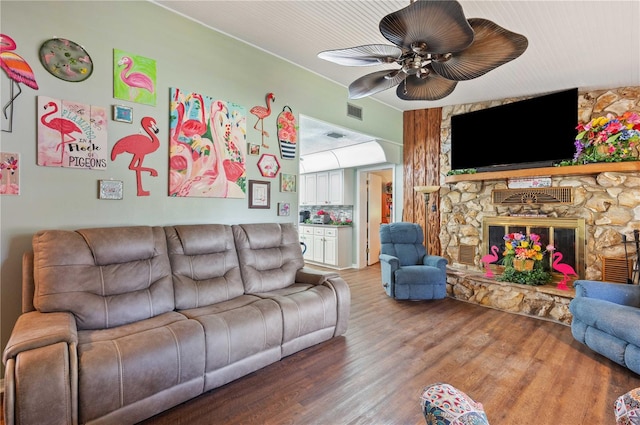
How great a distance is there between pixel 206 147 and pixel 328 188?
4092mm

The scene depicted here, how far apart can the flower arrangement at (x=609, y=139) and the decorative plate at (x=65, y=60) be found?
5.26 metres

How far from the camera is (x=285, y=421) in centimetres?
176

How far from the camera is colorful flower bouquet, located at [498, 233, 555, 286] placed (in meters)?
3.74

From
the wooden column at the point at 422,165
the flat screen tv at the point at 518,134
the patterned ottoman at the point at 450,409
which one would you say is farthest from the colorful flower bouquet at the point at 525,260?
the patterned ottoman at the point at 450,409

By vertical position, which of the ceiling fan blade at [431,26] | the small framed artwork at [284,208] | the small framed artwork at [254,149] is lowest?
the small framed artwork at [284,208]

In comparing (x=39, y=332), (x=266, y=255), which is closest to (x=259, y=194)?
(x=266, y=255)

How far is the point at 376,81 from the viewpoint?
2.36m

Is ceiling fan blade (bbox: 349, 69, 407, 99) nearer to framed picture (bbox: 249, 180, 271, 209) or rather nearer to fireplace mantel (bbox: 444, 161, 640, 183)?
framed picture (bbox: 249, 180, 271, 209)

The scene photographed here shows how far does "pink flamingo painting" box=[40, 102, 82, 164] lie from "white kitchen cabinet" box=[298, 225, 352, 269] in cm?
461

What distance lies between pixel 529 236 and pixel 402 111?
2962 millimetres

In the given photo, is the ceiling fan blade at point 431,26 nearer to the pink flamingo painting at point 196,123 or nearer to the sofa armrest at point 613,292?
the pink flamingo painting at point 196,123

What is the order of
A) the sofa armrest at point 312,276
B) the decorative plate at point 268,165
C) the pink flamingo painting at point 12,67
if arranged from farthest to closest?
the decorative plate at point 268,165 → the sofa armrest at point 312,276 → the pink flamingo painting at point 12,67

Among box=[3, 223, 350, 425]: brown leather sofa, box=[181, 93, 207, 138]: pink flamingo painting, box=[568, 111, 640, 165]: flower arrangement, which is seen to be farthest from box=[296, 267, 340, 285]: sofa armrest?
box=[568, 111, 640, 165]: flower arrangement

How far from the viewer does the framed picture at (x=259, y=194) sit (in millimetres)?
3252
